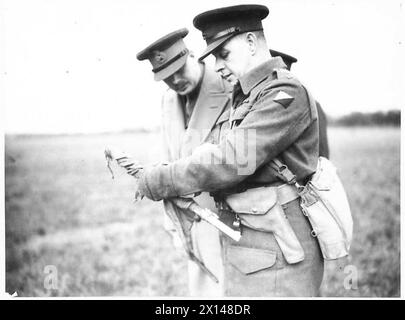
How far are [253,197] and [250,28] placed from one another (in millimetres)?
893

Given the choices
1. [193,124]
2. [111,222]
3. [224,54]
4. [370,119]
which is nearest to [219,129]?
[193,124]

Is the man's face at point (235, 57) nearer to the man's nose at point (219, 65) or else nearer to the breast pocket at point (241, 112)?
the man's nose at point (219, 65)

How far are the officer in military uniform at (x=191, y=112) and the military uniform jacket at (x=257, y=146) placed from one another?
1.34 ft

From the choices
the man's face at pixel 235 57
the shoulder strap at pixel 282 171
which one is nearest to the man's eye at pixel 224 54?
the man's face at pixel 235 57

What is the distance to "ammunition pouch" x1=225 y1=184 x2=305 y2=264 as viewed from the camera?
2527mm

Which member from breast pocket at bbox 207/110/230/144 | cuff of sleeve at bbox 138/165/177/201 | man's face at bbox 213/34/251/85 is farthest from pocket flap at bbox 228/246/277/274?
man's face at bbox 213/34/251/85

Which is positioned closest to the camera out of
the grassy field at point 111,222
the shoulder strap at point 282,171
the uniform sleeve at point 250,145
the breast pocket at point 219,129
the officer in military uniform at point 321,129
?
the uniform sleeve at point 250,145

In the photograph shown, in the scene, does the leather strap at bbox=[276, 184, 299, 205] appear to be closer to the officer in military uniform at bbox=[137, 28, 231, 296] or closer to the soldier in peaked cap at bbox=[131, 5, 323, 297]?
the soldier in peaked cap at bbox=[131, 5, 323, 297]

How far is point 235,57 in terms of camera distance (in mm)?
2602

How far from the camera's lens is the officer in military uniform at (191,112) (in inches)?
118

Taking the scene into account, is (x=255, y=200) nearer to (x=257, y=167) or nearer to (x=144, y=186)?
(x=257, y=167)

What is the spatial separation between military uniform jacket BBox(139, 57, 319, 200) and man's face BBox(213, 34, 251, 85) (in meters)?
0.07

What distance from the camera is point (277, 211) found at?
8.31ft
